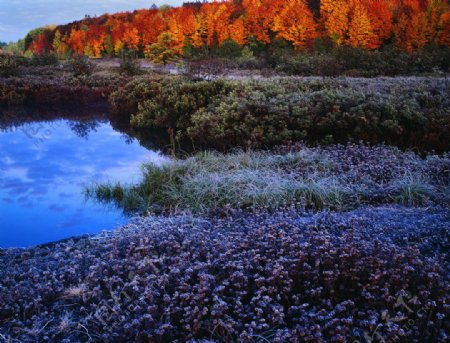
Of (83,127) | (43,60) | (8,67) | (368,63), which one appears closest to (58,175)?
(83,127)

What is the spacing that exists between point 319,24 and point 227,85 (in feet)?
52.9

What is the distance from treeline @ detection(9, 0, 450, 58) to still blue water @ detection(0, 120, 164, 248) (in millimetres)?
16181

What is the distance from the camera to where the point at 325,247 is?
119 inches

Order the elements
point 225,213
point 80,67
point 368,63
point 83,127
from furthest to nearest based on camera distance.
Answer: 1. point 80,67
2. point 368,63
3. point 83,127
4. point 225,213

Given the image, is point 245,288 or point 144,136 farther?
point 144,136

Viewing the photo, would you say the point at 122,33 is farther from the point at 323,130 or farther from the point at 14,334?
the point at 14,334

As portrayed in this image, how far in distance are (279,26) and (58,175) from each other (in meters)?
20.4

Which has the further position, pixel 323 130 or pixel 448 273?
pixel 323 130

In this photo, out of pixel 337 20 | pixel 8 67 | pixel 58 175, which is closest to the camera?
pixel 58 175

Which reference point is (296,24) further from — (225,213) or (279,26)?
(225,213)

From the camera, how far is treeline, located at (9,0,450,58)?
2188 centimetres

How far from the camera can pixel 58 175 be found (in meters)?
6.98

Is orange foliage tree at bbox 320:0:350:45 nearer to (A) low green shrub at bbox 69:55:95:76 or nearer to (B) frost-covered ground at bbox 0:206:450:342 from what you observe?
(A) low green shrub at bbox 69:55:95:76

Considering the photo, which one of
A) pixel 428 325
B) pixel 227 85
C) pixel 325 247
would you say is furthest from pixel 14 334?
pixel 227 85
